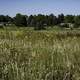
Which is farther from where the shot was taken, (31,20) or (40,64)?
(31,20)

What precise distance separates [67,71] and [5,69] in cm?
97

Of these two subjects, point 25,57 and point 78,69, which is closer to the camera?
point 78,69

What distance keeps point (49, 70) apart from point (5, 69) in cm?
67

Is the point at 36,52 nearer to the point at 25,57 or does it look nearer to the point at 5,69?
the point at 25,57

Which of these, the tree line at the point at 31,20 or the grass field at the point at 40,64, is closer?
the grass field at the point at 40,64

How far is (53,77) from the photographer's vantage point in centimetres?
420

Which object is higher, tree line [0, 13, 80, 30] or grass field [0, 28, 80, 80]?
grass field [0, 28, 80, 80]

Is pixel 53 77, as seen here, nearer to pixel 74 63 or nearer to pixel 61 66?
pixel 61 66

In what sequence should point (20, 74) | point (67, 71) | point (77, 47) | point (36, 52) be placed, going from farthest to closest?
point (77, 47), point (36, 52), point (67, 71), point (20, 74)

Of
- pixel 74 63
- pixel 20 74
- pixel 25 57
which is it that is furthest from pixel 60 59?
pixel 20 74

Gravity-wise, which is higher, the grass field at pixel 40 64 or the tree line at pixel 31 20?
the grass field at pixel 40 64

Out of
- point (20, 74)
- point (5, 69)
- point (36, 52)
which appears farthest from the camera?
point (36, 52)

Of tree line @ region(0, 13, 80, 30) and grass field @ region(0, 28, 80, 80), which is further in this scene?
tree line @ region(0, 13, 80, 30)

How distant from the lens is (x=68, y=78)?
417 cm
